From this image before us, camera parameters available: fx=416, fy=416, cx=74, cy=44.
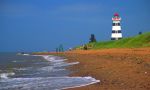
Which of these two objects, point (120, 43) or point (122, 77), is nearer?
point (122, 77)

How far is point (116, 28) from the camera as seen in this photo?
9519cm

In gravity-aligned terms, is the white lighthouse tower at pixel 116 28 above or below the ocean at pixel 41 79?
above

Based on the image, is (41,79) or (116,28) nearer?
(41,79)

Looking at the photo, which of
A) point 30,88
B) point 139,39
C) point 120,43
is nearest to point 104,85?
point 30,88

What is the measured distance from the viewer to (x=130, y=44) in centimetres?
6656

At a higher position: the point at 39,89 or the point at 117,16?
the point at 117,16

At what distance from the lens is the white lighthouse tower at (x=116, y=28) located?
9400 centimetres

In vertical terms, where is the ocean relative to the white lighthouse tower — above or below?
below

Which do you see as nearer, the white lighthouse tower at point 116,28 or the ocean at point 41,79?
the ocean at point 41,79

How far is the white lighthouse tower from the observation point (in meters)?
94.0

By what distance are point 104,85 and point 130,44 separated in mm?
49747

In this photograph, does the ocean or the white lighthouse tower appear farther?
the white lighthouse tower

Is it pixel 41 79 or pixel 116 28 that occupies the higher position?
pixel 116 28

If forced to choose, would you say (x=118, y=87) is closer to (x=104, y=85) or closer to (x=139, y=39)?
(x=104, y=85)
